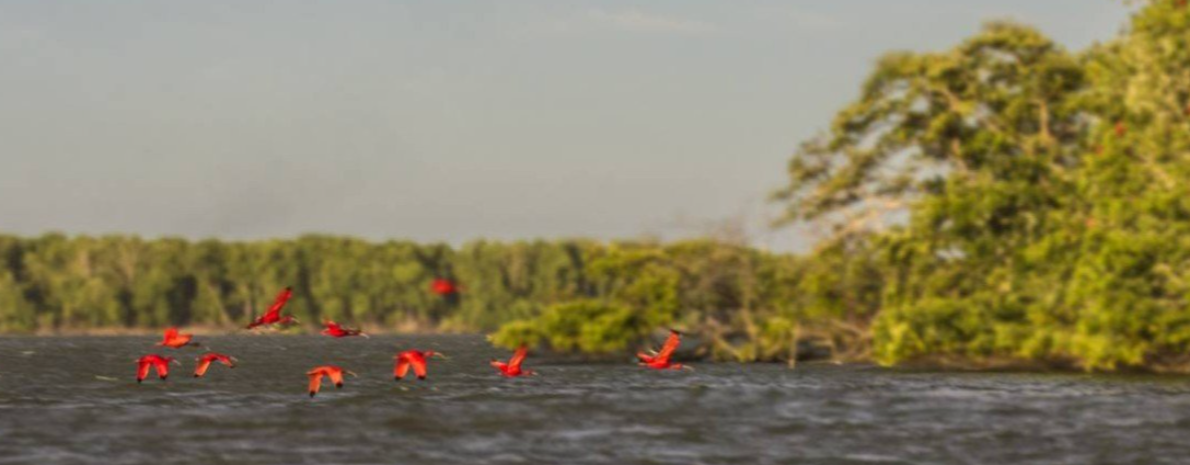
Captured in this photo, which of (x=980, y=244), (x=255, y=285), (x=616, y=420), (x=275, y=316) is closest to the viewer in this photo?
(x=275, y=316)

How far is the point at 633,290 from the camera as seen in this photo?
235 feet

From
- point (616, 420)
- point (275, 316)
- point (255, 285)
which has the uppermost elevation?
point (255, 285)

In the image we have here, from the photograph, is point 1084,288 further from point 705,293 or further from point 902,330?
point 705,293

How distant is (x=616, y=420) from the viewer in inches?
1689

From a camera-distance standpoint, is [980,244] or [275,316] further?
[980,244]

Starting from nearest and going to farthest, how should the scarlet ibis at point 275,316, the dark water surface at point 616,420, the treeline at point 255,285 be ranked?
the scarlet ibis at point 275,316 < the dark water surface at point 616,420 < the treeline at point 255,285

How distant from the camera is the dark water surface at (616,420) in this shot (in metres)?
34.2

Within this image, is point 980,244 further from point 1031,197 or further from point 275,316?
point 275,316

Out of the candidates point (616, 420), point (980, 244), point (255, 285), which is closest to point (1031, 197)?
point (980, 244)

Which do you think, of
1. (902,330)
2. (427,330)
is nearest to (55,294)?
(427,330)

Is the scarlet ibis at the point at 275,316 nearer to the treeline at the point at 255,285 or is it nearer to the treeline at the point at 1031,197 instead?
the treeline at the point at 1031,197

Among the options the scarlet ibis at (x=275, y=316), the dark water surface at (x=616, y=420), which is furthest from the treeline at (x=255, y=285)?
the scarlet ibis at (x=275, y=316)

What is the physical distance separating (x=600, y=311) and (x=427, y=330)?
12546 centimetres

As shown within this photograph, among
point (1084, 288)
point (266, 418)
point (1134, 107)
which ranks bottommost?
point (266, 418)
